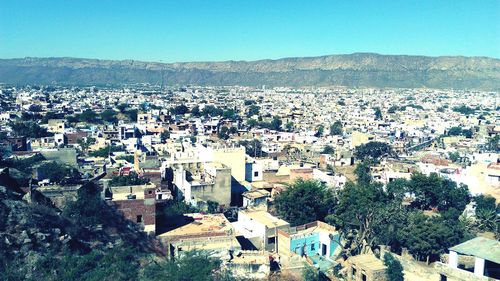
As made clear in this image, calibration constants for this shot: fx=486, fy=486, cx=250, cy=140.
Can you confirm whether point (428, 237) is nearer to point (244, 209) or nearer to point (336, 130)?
point (244, 209)

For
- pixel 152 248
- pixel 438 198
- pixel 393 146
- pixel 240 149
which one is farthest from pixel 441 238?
pixel 393 146

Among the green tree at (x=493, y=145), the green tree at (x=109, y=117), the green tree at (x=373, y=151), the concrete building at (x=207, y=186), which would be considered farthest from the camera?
the green tree at (x=109, y=117)

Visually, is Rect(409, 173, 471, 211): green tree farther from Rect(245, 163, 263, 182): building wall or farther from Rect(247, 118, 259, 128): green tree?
Rect(247, 118, 259, 128): green tree

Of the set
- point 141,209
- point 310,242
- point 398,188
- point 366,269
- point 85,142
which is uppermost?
point 141,209

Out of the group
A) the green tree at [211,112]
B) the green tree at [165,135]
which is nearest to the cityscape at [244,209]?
the green tree at [165,135]

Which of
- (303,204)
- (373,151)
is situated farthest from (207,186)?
(373,151)

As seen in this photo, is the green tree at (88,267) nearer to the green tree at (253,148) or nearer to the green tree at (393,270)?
the green tree at (393,270)
